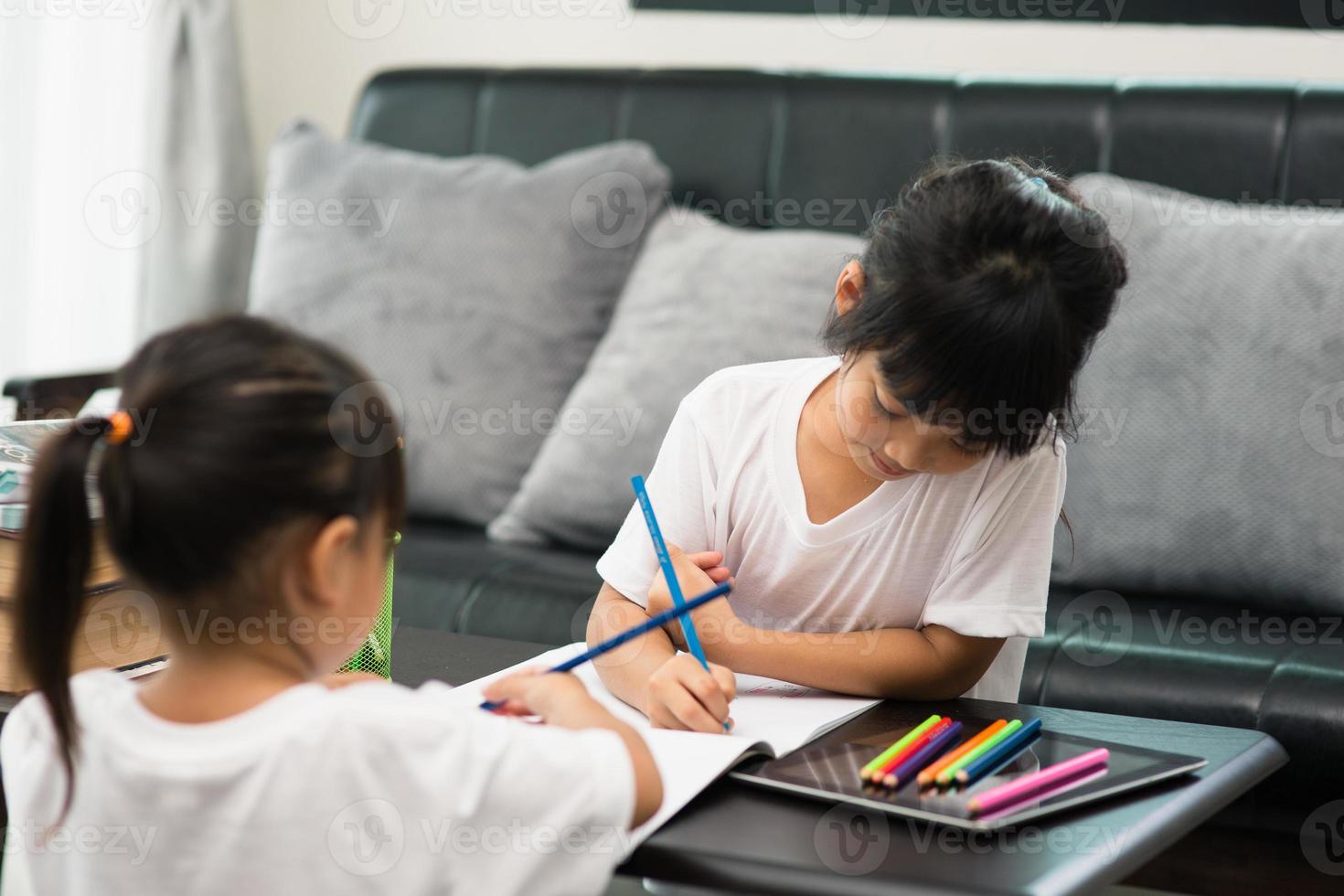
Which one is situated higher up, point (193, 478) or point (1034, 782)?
point (193, 478)

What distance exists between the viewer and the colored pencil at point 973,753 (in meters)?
0.84

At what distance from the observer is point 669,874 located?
759 mm

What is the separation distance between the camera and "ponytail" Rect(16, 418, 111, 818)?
738 millimetres

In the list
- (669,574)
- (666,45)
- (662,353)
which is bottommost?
(662,353)

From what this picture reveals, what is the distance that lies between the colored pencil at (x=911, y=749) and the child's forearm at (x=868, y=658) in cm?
13

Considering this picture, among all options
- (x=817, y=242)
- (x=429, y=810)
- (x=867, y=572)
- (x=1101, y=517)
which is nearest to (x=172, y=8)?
(x=817, y=242)

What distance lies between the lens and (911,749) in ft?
2.92

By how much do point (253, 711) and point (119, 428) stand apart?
0.51ft

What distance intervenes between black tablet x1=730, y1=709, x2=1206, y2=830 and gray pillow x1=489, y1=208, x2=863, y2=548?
1146mm

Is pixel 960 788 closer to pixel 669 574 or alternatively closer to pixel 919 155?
pixel 669 574

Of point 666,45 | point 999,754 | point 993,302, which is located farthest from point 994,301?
point 666,45

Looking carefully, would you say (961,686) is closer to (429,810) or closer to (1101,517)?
(429,810)

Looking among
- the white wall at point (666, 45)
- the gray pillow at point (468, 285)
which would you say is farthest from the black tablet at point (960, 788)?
the white wall at point (666, 45)

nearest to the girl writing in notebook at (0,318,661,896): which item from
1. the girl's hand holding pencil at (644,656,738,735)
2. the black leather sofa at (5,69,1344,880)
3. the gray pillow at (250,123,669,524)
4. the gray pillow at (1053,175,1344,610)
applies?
the girl's hand holding pencil at (644,656,738,735)
